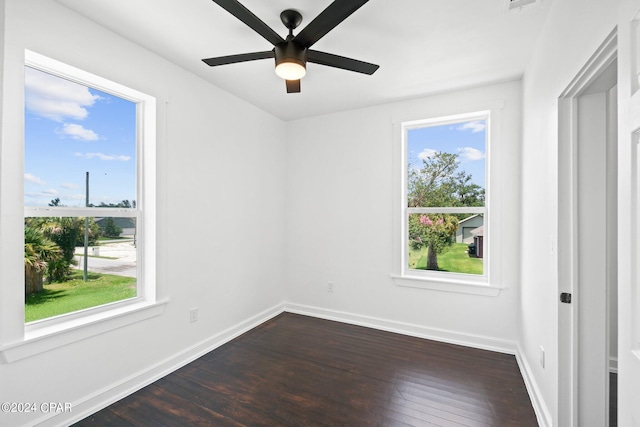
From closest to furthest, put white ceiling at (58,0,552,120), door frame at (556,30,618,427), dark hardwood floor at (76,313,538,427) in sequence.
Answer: door frame at (556,30,618,427) → white ceiling at (58,0,552,120) → dark hardwood floor at (76,313,538,427)

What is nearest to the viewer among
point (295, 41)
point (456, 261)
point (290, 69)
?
point (295, 41)

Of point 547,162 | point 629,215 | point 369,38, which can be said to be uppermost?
point 369,38

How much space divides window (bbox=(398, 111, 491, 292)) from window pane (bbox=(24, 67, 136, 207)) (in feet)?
9.03

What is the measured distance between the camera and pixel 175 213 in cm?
263

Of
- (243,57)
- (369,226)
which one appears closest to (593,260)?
(369,226)

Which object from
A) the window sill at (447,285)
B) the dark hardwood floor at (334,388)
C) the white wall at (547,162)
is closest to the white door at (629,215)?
the white wall at (547,162)

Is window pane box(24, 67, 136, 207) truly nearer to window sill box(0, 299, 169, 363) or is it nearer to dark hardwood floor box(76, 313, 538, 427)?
window sill box(0, 299, 169, 363)

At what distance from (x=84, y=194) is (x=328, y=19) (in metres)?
2.05

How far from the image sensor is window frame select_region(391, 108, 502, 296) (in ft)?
9.91

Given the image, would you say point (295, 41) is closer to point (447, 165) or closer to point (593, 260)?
point (593, 260)

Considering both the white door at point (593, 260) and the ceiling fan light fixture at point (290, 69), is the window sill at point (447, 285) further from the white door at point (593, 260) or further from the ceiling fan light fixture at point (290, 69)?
the ceiling fan light fixture at point (290, 69)

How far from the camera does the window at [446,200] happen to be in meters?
3.21

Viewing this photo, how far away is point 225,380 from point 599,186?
2836 mm

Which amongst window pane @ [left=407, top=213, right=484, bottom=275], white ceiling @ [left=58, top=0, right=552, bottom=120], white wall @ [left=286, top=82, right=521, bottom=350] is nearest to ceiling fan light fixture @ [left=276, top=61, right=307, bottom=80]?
white ceiling @ [left=58, top=0, right=552, bottom=120]
